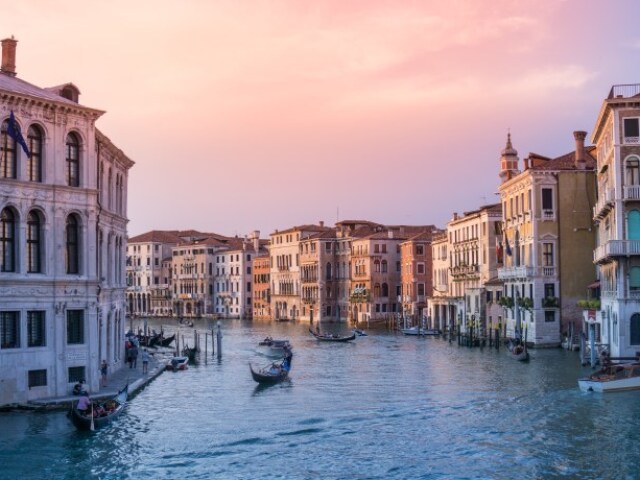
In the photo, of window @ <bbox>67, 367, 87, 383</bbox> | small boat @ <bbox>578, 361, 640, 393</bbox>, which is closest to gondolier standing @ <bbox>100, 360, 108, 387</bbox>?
window @ <bbox>67, 367, 87, 383</bbox>

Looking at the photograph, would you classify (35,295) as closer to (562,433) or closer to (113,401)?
(113,401)

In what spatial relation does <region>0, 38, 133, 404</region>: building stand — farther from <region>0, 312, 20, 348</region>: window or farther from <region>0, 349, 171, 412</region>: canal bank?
<region>0, 349, 171, 412</region>: canal bank

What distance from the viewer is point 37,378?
21641mm

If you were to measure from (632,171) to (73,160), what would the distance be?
17559mm

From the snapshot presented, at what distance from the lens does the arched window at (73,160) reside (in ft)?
74.1

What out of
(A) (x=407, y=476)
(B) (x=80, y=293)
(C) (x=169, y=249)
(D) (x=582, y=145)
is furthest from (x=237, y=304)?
(A) (x=407, y=476)

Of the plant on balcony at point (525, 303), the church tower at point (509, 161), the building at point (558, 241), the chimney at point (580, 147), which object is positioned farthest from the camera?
the church tower at point (509, 161)

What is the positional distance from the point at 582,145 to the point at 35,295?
88.2 ft

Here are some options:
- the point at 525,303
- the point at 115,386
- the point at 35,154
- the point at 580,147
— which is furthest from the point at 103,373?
the point at 580,147

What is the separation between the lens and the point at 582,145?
135ft

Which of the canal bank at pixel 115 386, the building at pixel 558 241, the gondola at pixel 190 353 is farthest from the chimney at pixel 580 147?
the canal bank at pixel 115 386

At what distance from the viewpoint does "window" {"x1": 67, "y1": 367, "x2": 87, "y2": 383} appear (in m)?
22.3

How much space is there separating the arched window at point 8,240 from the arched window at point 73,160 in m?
1.80

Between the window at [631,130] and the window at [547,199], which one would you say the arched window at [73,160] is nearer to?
the window at [631,130]
